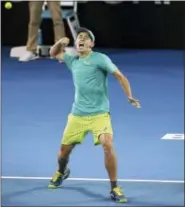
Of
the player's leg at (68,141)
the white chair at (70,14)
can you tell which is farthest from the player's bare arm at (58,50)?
the white chair at (70,14)

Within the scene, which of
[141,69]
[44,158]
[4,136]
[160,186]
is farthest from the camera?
[141,69]

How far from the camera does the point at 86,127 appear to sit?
586cm

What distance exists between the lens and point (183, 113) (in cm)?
909

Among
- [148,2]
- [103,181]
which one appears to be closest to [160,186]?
[103,181]

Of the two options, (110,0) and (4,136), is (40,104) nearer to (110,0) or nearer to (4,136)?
(4,136)

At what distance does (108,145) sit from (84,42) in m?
0.83

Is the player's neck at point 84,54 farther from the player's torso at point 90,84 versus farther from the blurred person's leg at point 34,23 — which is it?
the blurred person's leg at point 34,23

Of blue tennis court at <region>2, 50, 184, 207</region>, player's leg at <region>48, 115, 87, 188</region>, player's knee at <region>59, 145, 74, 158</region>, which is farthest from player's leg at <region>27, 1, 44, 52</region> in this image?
A: player's knee at <region>59, 145, 74, 158</region>

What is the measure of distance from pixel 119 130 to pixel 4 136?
4.15 feet

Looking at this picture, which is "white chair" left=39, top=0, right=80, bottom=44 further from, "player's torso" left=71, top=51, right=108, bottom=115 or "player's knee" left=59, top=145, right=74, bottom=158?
"player's torso" left=71, top=51, right=108, bottom=115

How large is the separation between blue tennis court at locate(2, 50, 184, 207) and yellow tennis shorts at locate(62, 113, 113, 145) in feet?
1.53

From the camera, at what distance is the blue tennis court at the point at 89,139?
6.01 m

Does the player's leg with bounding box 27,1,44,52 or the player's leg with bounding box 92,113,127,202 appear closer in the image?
the player's leg with bounding box 92,113,127,202

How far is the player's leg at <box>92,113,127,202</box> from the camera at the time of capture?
5.73 meters
